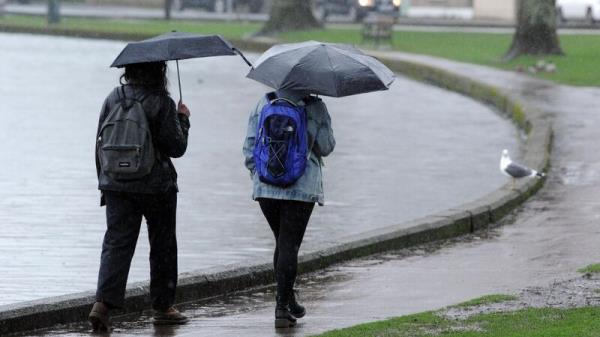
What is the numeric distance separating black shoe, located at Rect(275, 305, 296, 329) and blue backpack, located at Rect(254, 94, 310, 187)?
0.69 meters

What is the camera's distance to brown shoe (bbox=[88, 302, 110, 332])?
7980 millimetres

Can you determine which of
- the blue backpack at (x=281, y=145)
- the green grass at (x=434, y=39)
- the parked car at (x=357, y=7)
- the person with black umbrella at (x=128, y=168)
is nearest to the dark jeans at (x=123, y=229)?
the person with black umbrella at (x=128, y=168)

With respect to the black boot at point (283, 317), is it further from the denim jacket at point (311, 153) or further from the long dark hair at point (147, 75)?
the long dark hair at point (147, 75)

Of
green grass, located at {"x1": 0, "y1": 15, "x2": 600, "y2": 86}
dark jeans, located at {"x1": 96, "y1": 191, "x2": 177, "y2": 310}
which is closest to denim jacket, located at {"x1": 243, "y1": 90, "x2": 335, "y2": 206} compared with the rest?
dark jeans, located at {"x1": 96, "y1": 191, "x2": 177, "y2": 310}

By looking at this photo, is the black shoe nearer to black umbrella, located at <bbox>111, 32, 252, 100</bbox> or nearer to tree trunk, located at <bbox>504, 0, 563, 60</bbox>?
black umbrella, located at <bbox>111, 32, 252, 100</bbox>

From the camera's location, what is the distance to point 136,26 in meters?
43.9

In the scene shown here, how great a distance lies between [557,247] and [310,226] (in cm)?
252

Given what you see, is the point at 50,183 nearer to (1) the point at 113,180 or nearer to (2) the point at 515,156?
(2) the point at 515,156

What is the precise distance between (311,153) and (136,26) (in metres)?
36.4

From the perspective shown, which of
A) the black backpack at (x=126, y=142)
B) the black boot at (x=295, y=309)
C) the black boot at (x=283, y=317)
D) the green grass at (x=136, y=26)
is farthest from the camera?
the green grass at (x=136, y=26)

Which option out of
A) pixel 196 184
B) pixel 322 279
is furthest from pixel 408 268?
pixel 196 184

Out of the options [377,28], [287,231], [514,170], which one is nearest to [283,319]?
[287,231]

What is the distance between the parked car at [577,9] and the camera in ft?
157

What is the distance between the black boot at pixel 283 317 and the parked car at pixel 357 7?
4137 cm
